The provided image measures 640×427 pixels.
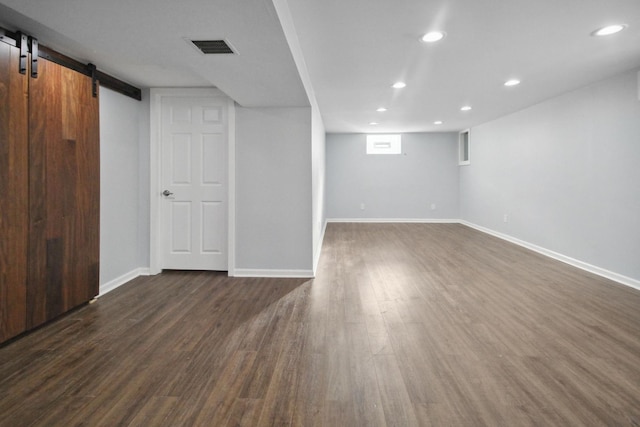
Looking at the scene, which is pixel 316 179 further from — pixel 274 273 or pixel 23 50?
pixel 23 50

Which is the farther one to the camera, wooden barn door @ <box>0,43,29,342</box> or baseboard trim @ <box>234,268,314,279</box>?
baseboard trim @ <box>234,268,314,279</box>

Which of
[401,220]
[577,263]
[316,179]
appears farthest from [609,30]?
[401,220]

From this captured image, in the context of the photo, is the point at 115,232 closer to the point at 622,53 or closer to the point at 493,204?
the point at 622,53

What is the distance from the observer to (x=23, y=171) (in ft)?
8.11

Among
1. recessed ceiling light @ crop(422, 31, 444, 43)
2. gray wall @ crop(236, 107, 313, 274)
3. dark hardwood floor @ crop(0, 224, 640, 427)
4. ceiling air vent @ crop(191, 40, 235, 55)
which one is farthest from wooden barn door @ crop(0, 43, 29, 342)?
recessed ceiling light @ crop(422, 31, 444, 43)

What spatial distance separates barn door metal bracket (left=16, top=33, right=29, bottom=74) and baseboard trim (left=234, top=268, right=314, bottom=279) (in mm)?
2570

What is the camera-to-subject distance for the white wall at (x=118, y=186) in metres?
3.56

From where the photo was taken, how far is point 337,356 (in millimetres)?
2238

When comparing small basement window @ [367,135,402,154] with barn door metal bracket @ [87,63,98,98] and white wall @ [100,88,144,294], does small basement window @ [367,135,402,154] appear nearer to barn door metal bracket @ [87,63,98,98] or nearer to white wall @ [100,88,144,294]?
white wall @ [100,88,144,294]

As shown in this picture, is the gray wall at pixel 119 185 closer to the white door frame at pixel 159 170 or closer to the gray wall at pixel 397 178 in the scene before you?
the white door frame at pixel 159 170

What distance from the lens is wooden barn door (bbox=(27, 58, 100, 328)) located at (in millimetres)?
2580

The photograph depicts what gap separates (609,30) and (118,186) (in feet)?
14.7

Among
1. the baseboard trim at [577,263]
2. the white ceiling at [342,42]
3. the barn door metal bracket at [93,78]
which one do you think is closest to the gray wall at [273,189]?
the white ceiling at [342,42]

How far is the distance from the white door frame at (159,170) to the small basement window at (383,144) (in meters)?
5.21
